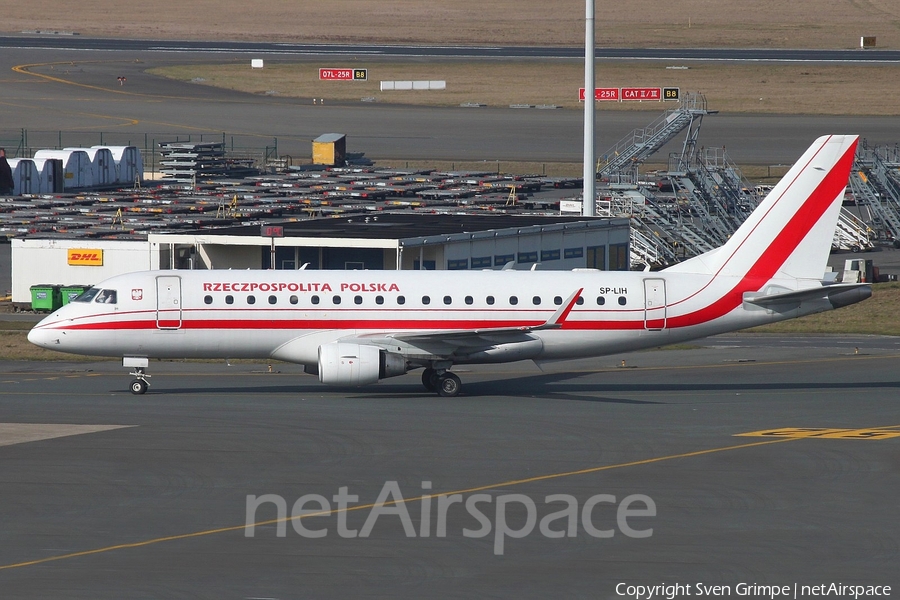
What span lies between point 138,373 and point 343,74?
13054cm

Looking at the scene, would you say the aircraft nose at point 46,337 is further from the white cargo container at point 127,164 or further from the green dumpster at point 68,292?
the white cargo container at point 127,164

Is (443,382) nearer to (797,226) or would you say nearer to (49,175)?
(797,226)

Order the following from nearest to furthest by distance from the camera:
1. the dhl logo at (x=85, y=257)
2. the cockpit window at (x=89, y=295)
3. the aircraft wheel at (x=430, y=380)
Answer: the cockpit window at (x=89, y=295) → the aircraft wheel at (x=430, y=380) → the dhl logo at (x=85, y=257)

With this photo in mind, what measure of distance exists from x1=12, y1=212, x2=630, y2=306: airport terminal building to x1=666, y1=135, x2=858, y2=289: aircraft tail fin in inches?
840

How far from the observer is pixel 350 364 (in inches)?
1666

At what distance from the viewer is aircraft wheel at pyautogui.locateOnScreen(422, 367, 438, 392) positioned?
45.2 meters

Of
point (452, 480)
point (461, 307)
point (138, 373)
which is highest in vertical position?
point (461, 307)

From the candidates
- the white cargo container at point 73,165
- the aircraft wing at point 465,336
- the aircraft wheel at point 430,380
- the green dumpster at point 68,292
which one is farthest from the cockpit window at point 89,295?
the white cargo container at point 73,165

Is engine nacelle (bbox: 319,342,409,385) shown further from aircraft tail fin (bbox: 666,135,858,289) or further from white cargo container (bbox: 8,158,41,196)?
white cargo container (bbox: 8,158,41,196)

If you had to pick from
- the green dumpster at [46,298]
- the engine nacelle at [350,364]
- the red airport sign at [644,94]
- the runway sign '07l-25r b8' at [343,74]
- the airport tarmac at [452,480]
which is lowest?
the airport tarmac at [452,480]

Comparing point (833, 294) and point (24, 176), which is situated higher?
point (24, 176)

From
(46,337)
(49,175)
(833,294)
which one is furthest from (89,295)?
(49,175)

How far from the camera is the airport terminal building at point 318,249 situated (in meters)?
64.7

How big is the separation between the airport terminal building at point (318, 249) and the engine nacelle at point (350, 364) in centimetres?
2048
